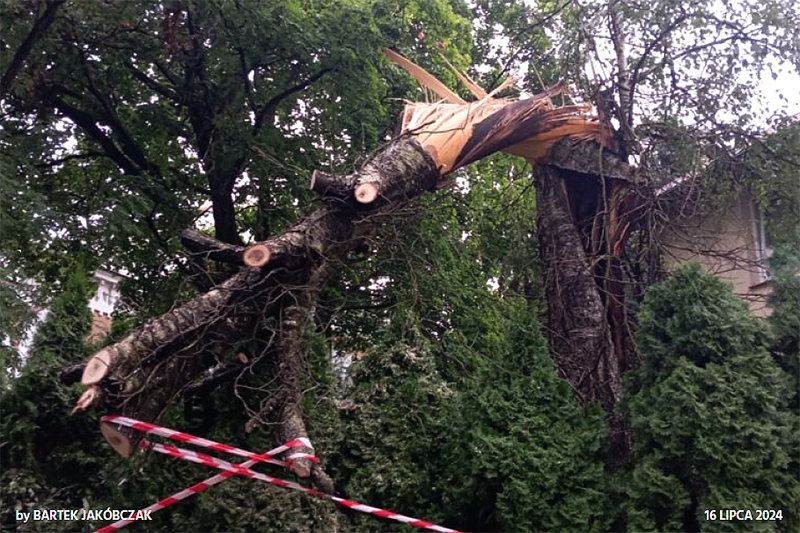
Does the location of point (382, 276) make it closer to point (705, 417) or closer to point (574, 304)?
point (574, 304)

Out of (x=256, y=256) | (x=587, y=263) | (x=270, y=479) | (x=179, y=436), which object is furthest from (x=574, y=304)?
(x=179, y=436)

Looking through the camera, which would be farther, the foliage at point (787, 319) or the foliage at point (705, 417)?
the foliage at point (787, 319)

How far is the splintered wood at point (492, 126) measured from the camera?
233 inches

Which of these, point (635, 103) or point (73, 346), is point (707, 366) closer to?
point (635, 103)

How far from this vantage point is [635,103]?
22.3 feet

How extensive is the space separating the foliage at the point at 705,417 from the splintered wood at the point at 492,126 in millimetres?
1812

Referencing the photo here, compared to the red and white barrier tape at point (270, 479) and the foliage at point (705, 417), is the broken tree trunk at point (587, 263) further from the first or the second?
the red and white barrier tape at point (270, 479)

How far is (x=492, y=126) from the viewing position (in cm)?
605

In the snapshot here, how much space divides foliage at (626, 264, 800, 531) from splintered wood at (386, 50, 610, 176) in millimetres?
1812

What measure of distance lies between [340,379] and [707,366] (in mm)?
2740

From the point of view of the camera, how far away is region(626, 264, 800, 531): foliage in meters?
4.43

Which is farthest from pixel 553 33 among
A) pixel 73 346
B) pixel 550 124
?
pixel 73 346

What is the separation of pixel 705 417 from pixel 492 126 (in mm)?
2667


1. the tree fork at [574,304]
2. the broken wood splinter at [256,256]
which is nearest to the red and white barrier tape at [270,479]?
the broken wood splinter at [256,256]
